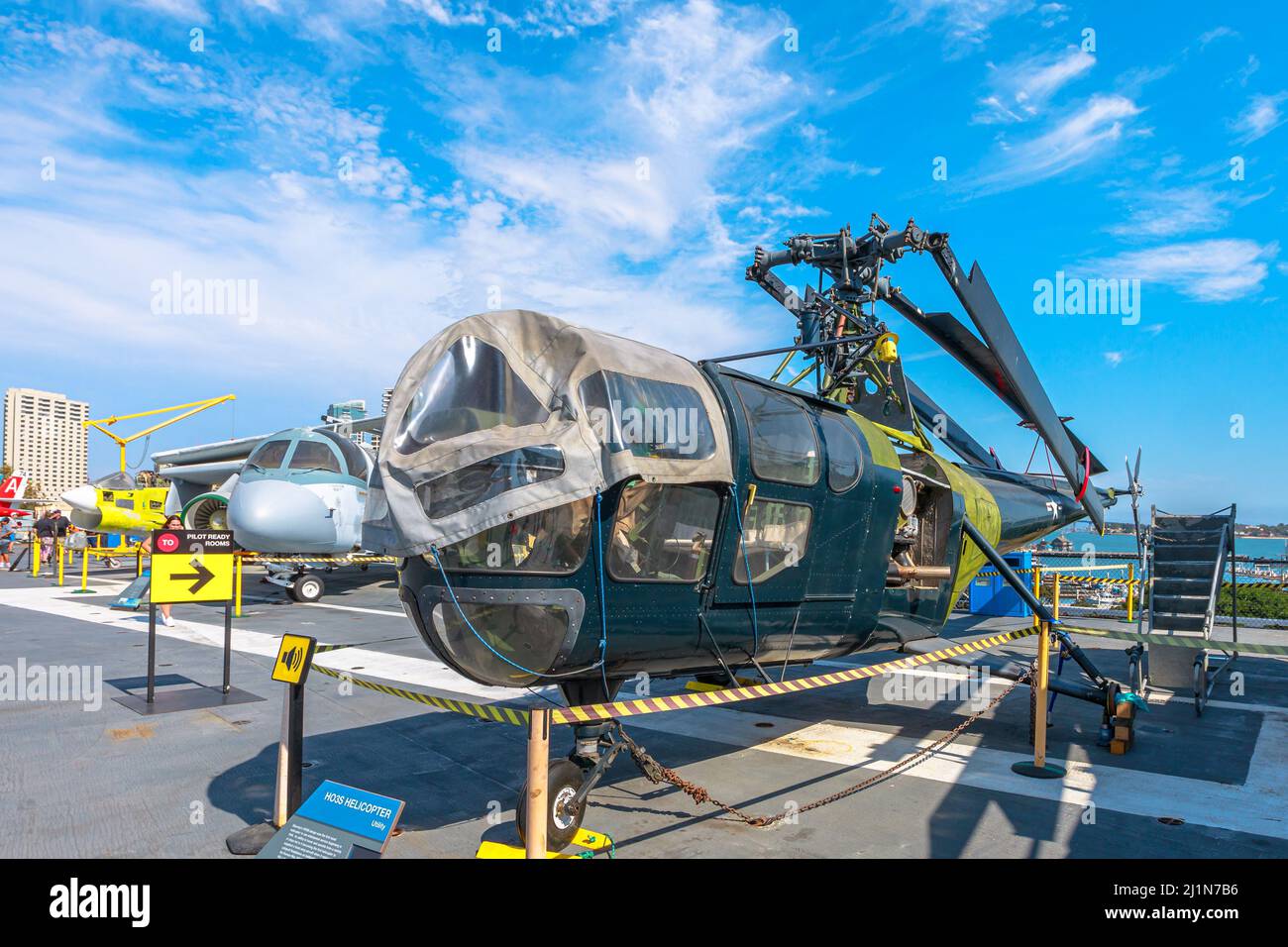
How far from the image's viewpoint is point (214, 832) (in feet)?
17.6

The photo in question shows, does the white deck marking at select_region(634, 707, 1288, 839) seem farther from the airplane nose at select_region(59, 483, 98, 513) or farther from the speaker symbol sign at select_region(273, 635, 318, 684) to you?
A: the airplane nose at select_region(59, 483, 98, 513)

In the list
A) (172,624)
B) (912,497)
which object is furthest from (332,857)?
(172,624)

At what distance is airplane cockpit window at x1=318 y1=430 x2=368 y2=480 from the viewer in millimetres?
18094

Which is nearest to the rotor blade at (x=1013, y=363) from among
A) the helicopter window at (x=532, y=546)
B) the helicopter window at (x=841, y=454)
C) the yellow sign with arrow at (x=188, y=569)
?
the helicopter window at (x=841, y=454)

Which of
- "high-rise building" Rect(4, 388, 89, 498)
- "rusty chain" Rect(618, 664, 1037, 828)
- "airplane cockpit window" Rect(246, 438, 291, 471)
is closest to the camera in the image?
"rusty chain" Rect(618, 664, 1037, 828)

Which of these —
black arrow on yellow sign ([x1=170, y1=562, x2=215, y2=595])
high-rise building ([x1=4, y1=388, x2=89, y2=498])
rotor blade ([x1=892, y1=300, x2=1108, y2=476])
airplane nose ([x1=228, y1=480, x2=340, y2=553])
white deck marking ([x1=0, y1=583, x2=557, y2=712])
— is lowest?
white deck marking ([x1=0, y1=583, x2=557, y2=712])

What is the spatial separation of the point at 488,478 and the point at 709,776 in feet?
12.6

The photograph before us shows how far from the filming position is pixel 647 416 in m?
4.84

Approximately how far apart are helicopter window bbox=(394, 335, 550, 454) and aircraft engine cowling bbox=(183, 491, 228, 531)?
18955 mm

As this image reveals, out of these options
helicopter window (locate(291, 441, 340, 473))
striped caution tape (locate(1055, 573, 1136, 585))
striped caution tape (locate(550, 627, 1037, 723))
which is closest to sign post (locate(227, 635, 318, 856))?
striped caution tape (locate(550, 627, 1037, 723))

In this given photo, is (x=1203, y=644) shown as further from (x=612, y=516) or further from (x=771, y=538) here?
(x=612, y=516)

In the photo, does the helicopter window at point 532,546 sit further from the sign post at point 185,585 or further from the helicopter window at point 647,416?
the sign post at point 185,585

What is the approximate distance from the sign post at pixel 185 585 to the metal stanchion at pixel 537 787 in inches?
243

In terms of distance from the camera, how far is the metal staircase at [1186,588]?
9891 millimetres
